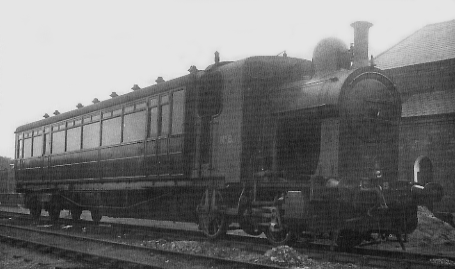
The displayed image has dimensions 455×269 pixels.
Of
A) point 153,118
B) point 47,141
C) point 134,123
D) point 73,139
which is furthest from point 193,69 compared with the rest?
point 47,141

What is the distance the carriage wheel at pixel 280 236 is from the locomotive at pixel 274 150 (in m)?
0.02

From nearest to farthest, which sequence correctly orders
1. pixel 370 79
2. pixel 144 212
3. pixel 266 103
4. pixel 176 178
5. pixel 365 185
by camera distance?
1. pixel 365 185
2. pixel 370 79
3. pixel 266 103
4. pixel 176 178
5. pixel 144 212

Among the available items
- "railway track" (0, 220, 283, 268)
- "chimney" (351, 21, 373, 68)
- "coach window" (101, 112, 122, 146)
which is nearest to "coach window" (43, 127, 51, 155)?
"coach window" (101, 112, 122, 146)

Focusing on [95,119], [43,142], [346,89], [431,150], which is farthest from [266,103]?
[431,150]

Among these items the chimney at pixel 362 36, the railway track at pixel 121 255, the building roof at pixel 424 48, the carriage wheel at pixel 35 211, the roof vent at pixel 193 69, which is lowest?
the carriage wheel at pixel 35 211

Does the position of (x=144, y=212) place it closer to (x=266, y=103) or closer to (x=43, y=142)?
(x=266, y=103)

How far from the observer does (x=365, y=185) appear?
28.2 ft

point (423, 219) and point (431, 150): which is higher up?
point (431, 150)

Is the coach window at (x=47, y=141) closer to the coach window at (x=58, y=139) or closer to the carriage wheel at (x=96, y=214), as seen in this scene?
the coach window at (x=58, y=139)

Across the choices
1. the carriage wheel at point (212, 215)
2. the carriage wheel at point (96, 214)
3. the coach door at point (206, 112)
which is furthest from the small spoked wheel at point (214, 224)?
the carriage wheel at point (96, 214)

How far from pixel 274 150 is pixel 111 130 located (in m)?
5.77

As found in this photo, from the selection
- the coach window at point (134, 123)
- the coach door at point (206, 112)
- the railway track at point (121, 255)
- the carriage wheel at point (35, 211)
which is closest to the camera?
the railway track at point (121, 255)

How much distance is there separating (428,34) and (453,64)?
146 inches

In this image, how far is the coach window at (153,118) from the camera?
11945 millimetres
